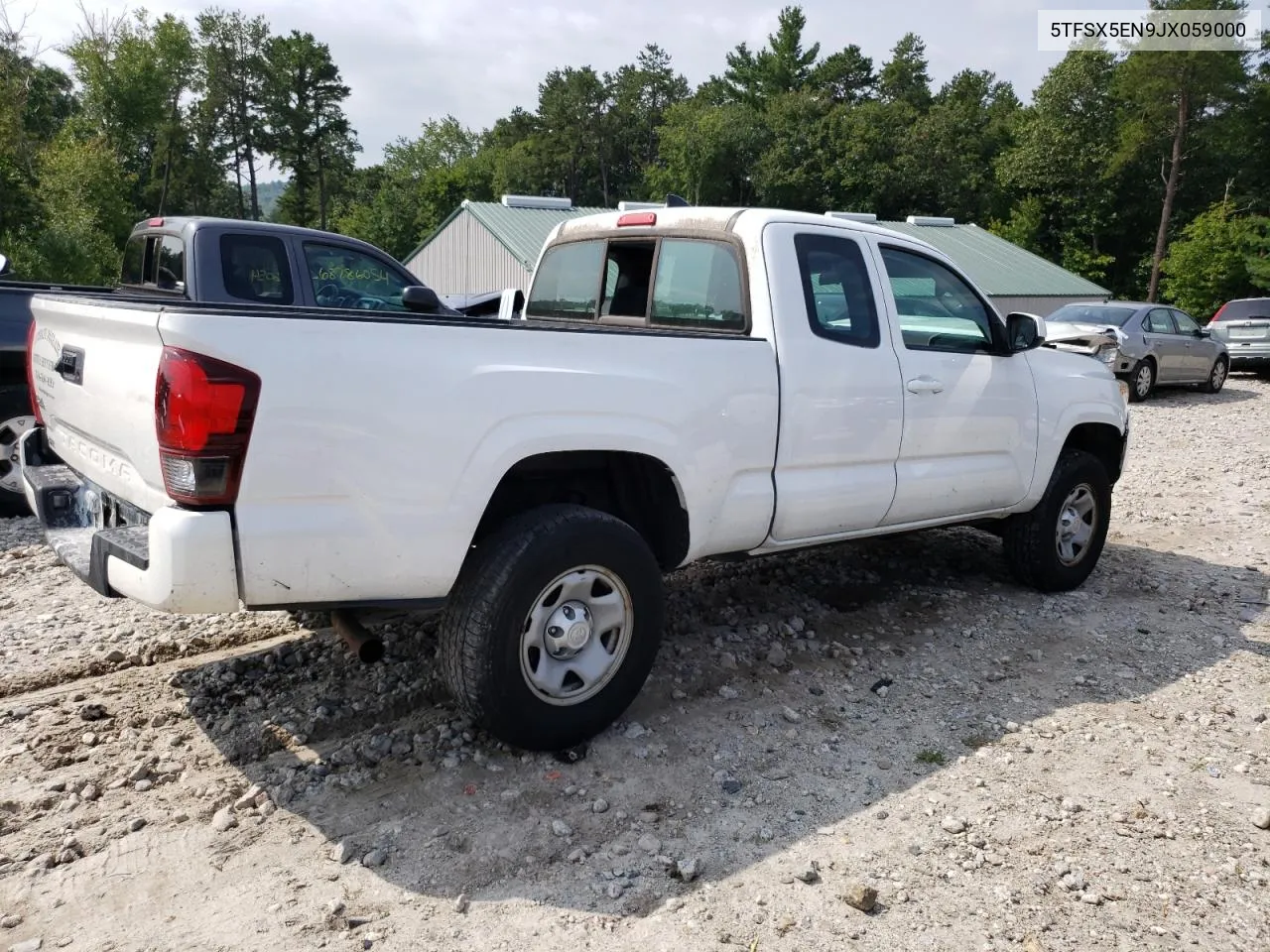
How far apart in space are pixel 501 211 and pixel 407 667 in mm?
27983

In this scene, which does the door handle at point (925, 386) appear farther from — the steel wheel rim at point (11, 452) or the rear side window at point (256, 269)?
the steel wheel rim at point (11, 452)

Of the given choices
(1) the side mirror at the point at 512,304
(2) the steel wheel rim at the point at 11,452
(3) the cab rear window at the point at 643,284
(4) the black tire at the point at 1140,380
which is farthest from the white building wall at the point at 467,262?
(3) the cab rear window at the point at 643,284

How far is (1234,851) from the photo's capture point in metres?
3.12

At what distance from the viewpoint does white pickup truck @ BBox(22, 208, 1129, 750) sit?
275 centimetres

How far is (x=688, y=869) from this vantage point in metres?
2.90

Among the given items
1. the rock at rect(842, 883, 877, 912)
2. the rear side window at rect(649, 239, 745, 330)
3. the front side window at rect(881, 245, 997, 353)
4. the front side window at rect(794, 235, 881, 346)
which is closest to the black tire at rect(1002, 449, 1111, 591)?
the front side window at rect(881, 245, 997, 353)

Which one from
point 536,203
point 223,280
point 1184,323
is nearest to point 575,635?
point 223,280

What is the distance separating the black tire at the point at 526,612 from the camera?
3.20 metres

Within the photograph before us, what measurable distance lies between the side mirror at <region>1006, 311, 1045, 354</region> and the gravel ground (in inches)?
59.0

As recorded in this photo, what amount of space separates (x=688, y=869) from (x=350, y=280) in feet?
18.2

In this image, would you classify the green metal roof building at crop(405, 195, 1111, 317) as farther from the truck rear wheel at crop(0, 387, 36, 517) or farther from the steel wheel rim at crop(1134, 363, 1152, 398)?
the truck rear wheel at crop(0, 387, 36, 517)

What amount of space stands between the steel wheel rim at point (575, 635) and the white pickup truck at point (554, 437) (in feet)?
0.04

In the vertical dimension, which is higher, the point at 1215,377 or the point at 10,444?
the point at 1215,377

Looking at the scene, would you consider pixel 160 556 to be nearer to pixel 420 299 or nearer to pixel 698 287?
pixel 698 287
